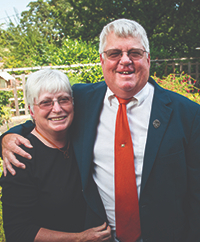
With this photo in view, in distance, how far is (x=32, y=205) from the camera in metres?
1.54

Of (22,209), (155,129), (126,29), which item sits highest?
(126,29)

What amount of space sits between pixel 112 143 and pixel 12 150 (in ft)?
2.55

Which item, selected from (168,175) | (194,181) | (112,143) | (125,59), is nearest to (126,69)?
(125,59)

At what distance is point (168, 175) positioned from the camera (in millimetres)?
1497

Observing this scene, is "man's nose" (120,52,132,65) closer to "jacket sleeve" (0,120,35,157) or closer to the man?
the man

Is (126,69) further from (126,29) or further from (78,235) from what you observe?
(78,235)

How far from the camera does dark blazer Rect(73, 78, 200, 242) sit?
1.50m

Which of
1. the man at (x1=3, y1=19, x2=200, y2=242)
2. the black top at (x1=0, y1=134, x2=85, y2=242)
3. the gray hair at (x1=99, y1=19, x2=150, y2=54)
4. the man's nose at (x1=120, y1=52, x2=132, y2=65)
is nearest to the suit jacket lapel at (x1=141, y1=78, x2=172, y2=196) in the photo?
the man at (x1=3, y1=19, x2=200, y2=242)

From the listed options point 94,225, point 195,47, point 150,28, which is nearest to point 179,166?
point 94,225

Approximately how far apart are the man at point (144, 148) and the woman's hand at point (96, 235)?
0.20 ft

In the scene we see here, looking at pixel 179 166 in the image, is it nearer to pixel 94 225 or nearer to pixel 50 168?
pixel 94 225

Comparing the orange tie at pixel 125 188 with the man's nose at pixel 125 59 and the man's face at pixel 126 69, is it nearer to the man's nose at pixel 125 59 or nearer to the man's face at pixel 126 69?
the man's face at pixel 126 69

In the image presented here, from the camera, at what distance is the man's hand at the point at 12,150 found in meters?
1.52

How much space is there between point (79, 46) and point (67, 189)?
8.97 metres
